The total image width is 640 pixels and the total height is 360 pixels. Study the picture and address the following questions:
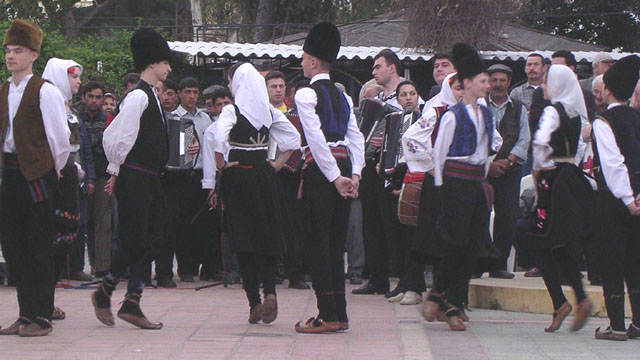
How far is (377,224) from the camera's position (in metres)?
11.3

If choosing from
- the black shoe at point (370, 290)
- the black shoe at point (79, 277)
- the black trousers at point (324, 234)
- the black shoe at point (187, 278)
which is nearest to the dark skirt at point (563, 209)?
the black trousers at point (324, 234)

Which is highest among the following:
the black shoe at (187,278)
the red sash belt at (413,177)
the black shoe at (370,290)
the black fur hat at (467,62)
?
the black fur hat at (467,62)

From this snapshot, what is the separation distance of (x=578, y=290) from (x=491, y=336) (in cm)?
77

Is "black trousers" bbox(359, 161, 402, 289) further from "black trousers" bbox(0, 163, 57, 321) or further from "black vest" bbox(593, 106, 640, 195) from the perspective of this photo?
"black trousers" bbox(0, 163, 57, 321)

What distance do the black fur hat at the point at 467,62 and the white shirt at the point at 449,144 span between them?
28cm

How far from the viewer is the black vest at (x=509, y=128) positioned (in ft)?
36.5

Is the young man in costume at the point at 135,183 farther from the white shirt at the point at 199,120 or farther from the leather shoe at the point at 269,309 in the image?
the white shirt at the point at 199,120

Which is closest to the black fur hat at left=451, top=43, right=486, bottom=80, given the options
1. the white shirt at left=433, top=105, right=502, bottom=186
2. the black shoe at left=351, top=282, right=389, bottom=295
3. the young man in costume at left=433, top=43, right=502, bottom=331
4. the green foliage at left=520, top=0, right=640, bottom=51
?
the young man in costume at left=433, top=43, right=502, bottom=331

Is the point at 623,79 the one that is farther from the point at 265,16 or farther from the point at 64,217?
the point at 265,16

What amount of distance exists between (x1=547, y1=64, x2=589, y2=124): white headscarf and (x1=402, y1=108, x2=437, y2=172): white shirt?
41.3 inches

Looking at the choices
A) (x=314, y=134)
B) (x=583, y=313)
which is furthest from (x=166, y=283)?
(x=583, y=313)

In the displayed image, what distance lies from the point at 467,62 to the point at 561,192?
1.30 metres

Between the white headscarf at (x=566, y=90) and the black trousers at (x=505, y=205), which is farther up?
the white headscarf at (x=566, y=90)

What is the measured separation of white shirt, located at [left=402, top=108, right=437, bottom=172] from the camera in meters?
9.13
